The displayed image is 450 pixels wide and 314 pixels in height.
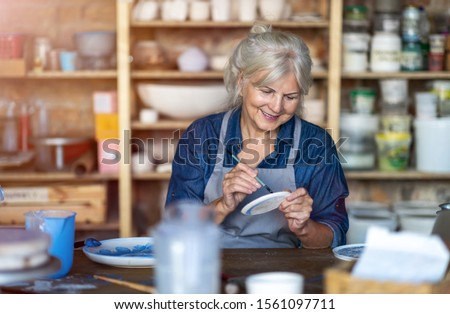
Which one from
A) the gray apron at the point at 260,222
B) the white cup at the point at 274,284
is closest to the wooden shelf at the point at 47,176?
the gray apron at the point at 260,222

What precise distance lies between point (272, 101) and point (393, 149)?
1741 millimetres

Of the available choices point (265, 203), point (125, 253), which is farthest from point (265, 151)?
point (125, 253)

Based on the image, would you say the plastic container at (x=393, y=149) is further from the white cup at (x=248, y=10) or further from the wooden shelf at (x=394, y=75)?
the white cup at (x=248, y=10)

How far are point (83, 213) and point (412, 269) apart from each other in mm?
2902

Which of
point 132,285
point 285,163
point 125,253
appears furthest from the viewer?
point 285,163

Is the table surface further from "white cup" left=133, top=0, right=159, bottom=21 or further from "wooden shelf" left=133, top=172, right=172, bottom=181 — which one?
"white cup" left=133, top=0, right=159, bottom=21

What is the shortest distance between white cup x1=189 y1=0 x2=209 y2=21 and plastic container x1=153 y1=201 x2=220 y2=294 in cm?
276

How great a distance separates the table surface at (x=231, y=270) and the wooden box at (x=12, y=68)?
2.08m

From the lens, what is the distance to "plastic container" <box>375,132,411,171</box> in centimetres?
416

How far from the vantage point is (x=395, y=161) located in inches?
165

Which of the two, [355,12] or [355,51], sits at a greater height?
[355,12]

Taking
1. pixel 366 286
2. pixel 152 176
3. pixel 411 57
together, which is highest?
pixel 411 57

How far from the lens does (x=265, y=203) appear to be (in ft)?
7.28

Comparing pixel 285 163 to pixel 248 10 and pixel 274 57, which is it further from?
pixel 248 10
